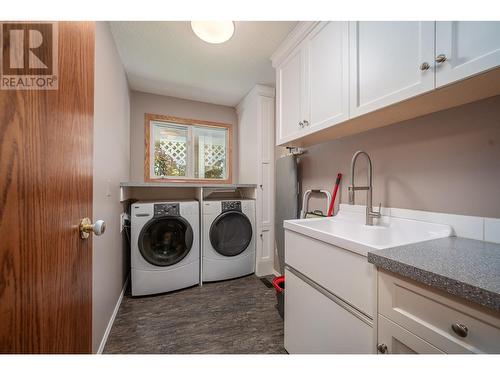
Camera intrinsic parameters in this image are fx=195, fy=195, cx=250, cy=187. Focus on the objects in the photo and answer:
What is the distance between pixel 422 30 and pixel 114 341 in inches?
102

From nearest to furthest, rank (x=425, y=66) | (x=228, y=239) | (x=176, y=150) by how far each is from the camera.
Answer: (x=425, y=66) → (x=228, y=239) → (x=176, y=150)

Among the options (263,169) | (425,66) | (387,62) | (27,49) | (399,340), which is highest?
(387,62)

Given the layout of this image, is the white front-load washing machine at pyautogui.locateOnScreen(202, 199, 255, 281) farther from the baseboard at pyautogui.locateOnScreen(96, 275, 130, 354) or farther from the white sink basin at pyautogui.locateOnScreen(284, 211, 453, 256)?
the white sink basin at pyautogui.locateOnScreen(284, 211, 453, 256)

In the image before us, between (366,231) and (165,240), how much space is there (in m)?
2.01

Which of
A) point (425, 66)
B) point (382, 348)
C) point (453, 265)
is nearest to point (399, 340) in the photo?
point (382, 348)

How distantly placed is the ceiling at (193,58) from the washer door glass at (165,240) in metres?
1.70

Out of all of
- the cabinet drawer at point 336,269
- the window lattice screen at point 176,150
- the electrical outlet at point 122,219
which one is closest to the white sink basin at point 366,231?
the cabinet drawer at point 336,269

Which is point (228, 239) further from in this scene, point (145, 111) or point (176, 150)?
point (145, 111)

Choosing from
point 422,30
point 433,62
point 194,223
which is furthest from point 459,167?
point 194,223

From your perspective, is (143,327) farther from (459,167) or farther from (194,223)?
(459,167)

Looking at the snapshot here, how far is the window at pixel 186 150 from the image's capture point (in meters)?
2.94

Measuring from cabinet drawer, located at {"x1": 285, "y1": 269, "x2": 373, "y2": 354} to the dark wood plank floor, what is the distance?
0.33 meters

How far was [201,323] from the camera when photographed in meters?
1.66

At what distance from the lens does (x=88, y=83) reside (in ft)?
2.48
